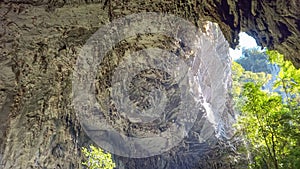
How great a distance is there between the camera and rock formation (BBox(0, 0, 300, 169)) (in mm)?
7504

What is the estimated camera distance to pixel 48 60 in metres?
8.68

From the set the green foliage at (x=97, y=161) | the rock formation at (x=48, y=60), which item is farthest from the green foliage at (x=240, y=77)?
the green foliage at (x=97, y=161)

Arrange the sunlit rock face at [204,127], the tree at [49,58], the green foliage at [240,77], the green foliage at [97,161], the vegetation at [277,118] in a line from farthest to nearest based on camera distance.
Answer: the green foliage at [240,77] → the sunlit rock face at [204,127] → the green foliage at [97,161] → the tree at [49,58] → the vegetation at [277,118]

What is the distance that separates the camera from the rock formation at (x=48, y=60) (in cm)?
750

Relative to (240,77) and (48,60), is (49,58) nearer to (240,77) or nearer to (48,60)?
(48,60)

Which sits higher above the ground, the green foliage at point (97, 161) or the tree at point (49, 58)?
the tree at point (49, 58)

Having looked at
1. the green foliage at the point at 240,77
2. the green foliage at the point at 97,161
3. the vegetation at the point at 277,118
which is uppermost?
the green foliage at the point at 240,77

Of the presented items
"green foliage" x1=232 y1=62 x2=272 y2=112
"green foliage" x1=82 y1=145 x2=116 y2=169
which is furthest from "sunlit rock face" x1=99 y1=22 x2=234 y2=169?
"green foliage" x1=232 y1=62 x2=272 y2=112

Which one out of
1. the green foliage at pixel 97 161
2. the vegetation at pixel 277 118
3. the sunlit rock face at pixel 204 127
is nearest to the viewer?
the vegetation at pixel 277 118

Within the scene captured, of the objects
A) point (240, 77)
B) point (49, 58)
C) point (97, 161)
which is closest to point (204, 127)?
point (97, 161)

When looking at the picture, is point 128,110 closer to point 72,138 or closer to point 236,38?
point 72,138

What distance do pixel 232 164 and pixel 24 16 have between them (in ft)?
37.8

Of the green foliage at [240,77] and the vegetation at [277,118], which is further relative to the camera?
the green foliage at [240,77]

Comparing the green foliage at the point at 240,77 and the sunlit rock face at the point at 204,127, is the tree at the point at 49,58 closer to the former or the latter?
the sunlit rock face at the point at 204,127
